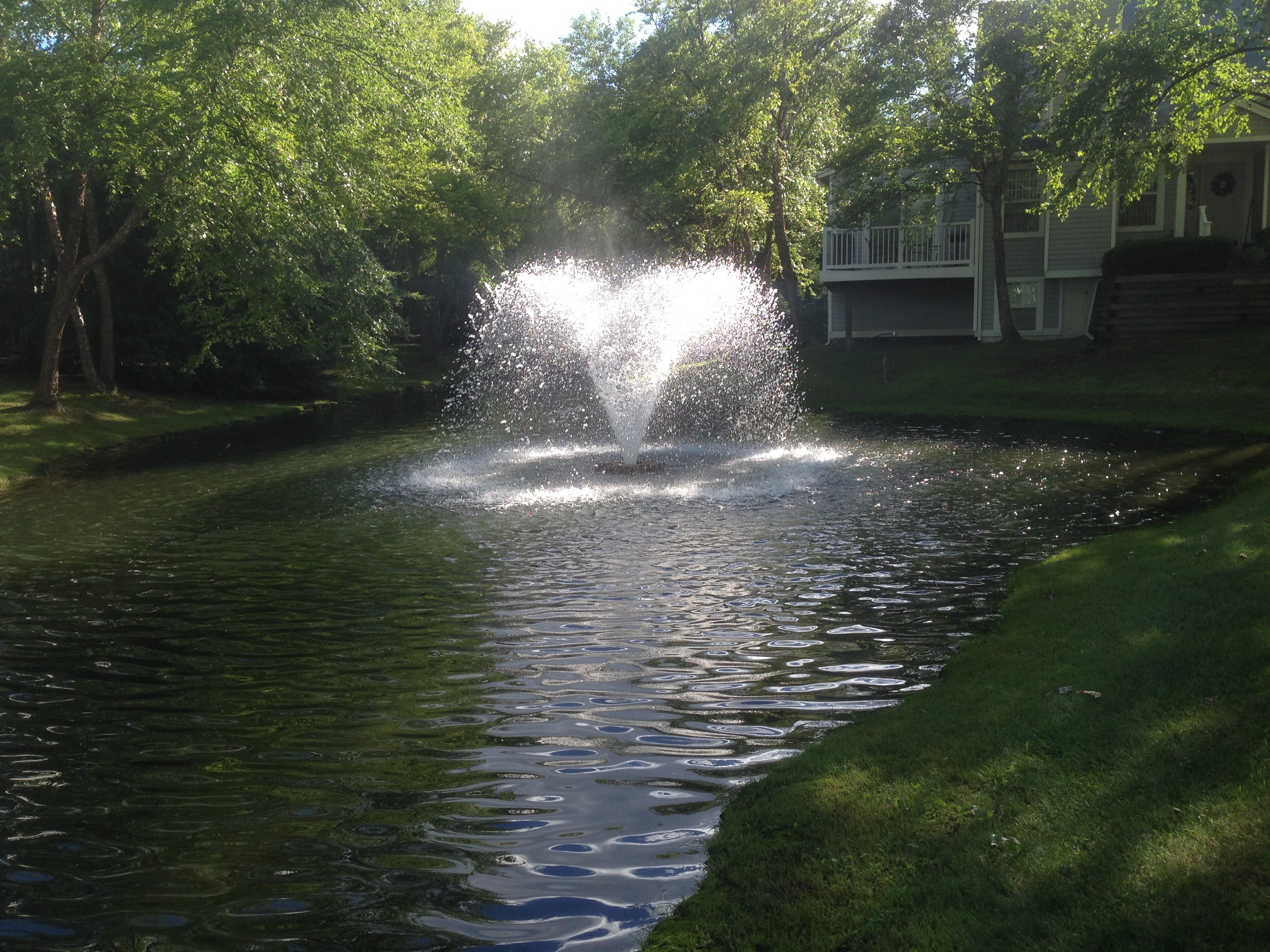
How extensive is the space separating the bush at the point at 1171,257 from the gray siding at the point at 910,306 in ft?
21.3

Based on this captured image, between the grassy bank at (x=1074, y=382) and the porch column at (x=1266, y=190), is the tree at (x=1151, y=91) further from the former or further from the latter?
the porch column at (x=1266, y=190)

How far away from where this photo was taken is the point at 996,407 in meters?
28.2

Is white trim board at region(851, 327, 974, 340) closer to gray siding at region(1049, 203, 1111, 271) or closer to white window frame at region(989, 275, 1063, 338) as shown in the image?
white window frame at region(989, 275, 1063, 338)

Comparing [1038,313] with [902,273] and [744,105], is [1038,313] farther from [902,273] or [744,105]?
[744,105]

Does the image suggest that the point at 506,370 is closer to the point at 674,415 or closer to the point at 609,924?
the point at 674,415

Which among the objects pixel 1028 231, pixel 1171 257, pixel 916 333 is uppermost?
pixel 1028 231

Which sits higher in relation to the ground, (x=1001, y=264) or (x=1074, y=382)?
(x=1001, y=264)

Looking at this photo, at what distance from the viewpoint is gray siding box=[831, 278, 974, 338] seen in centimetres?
3775

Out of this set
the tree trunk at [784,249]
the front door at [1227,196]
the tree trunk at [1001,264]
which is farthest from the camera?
the tree trunk at [784,249]

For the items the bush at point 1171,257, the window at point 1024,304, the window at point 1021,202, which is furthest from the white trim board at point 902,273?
the bush at point 1171,257

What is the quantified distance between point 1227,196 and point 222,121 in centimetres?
2824

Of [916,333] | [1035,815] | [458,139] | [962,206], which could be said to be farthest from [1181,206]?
[1035,815]

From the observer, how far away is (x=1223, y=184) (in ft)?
109

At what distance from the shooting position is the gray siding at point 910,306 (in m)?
37.8
